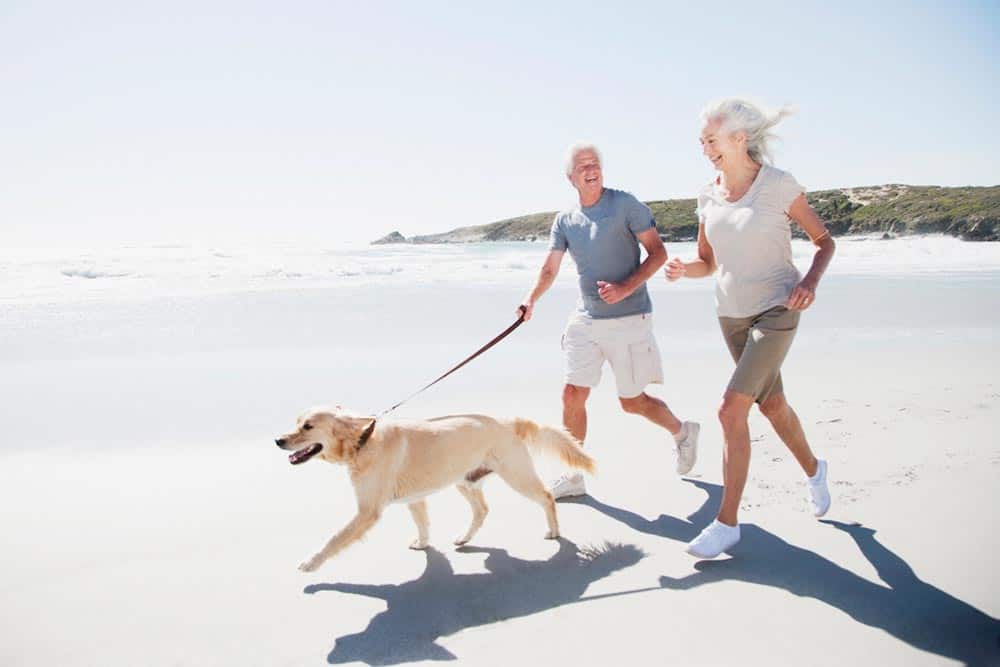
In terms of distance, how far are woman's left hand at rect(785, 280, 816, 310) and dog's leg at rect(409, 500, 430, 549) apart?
199cm

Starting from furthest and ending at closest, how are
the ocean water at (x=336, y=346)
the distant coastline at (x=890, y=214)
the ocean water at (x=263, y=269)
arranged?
the distant coastline at (x=890, y=214)
the ocean water at (x=263, y=269)
the ocean water at (x=336, y=346)

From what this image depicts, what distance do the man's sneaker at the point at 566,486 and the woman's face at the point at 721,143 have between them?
197cm

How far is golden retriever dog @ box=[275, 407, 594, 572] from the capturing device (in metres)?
3.21

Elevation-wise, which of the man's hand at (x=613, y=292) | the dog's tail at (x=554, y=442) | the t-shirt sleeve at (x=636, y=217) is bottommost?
the dog's tail at (x=554, y=442)

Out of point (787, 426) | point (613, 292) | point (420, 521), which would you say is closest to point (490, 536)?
point (420, 521)

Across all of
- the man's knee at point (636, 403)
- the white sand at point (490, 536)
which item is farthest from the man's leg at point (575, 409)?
the white sand at point (490, 536)

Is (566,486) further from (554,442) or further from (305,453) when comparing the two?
(305,453)

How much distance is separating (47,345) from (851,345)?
9563mm

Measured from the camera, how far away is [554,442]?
12.5 feet

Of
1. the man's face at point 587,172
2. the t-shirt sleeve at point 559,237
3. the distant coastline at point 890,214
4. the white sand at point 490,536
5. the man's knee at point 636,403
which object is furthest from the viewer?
the distant coastline at point 890,214

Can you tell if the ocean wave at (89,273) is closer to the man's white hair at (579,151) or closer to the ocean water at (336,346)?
the ocean water at (336,346)

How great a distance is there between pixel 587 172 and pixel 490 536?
6.96 feet

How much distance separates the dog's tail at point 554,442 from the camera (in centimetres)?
374

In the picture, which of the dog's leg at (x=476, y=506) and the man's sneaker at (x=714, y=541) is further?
the dog's leg at (x=476, y=506)
